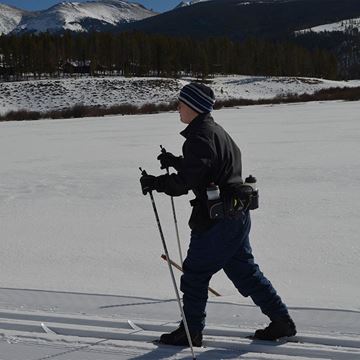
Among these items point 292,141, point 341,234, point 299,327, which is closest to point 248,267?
point 299,327

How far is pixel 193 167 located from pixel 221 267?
23.9 inches

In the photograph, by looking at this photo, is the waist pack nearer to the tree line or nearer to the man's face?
the man's face

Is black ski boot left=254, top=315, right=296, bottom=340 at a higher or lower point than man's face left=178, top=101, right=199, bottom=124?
lower

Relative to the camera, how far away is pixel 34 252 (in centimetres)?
532

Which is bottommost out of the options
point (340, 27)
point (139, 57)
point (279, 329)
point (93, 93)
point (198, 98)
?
point (279, 329)

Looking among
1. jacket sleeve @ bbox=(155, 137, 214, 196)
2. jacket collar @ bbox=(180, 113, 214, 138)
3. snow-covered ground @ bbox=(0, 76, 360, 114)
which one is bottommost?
jacket sleeve @ bbox=(155, 137, 214, 196)

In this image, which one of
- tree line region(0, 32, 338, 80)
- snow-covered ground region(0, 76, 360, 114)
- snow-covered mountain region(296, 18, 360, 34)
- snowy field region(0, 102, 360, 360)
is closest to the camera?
snowy field region(0, 102, 360, 360)

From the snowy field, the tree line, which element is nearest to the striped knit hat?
the snowy field

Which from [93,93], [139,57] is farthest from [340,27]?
[93,93]

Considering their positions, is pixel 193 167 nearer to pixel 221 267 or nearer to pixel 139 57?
pixel 221 267

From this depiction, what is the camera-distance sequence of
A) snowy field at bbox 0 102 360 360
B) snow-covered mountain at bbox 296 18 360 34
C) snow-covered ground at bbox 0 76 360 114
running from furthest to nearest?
snow-covered mountain at bbox 296 18 360 34
snow-covered ground at bbox 0 76 360 114
snowy field at bbox 0 102 360 360

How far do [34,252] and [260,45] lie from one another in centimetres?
9211

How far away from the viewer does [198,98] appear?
9.84 feet

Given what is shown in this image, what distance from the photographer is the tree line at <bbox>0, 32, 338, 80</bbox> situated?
241 feet
